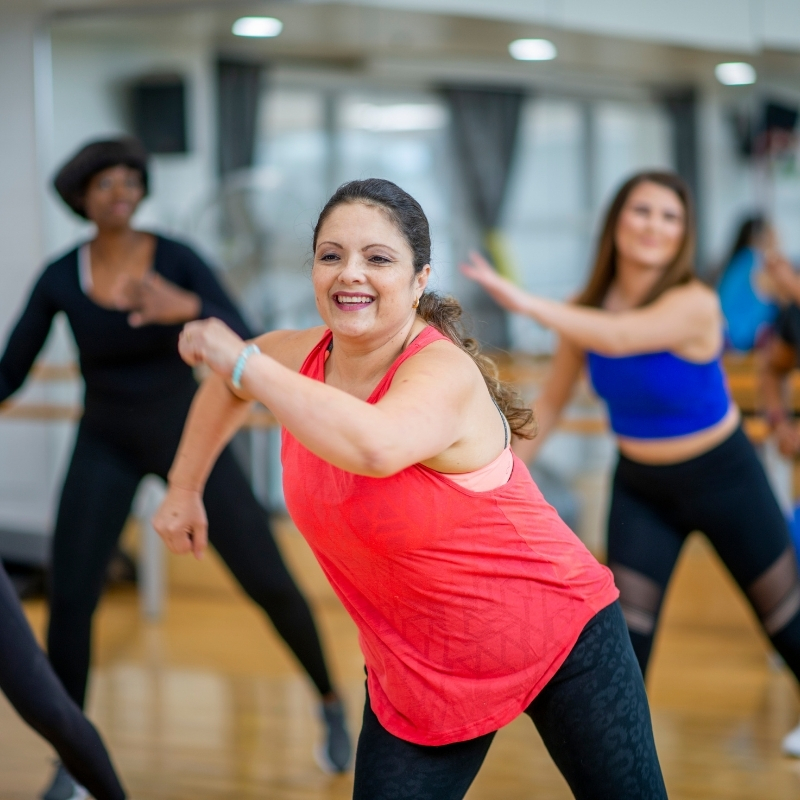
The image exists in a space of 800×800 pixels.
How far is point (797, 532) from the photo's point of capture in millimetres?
3146

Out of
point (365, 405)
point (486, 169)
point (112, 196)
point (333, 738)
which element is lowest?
point (333, 738)

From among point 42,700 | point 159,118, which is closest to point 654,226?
point 42,700

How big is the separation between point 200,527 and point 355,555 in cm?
39

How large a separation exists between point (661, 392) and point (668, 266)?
328 millimetres

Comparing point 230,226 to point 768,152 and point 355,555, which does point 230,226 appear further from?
point 355,555

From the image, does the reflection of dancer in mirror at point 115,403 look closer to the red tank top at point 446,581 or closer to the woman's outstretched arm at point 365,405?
the red tank top at point 446,581

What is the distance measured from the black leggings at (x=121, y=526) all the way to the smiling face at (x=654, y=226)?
45.8 inches

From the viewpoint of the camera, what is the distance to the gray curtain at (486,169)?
4.94 meters

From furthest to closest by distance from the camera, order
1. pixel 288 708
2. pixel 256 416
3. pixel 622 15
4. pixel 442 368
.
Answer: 1. pixel 256 416
2. pixel 622 15
3. pixel 288 708
4. pixel 442 368

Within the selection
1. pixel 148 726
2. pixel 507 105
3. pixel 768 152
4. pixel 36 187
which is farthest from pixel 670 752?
pixel 36 187

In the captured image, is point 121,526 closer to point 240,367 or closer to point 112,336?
point 112,336

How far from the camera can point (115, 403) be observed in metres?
2.64

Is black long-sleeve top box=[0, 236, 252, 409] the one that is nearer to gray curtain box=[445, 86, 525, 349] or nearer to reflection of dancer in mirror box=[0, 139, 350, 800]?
reflection of dancer in mirror box=[0, 139, 350, 800]

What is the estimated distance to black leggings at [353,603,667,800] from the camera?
151cm
